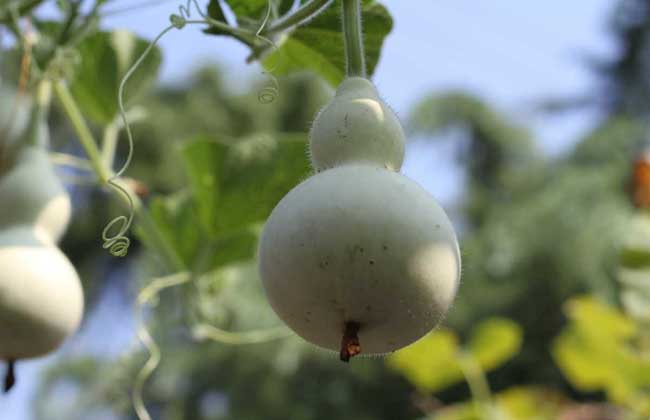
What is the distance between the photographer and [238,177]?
2.52 ft

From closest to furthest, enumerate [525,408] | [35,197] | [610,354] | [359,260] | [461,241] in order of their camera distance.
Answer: [359,260] → [35,197] → [610,354] → [525,408] → [461,241]

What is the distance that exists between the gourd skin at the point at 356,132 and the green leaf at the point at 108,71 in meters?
0.35

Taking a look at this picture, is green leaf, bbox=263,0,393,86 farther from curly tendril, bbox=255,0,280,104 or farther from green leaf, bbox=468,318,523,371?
green leaf, bbox=468,318,523,371

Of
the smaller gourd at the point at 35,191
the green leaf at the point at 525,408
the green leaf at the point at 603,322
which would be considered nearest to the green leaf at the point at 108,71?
the smaller gourd at the point at 35,191

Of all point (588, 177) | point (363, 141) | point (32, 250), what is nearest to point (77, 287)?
point (32, 250)

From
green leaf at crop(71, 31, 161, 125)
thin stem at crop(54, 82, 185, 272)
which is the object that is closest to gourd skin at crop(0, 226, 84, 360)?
thin stem at crop(54, 82, 185, 272)

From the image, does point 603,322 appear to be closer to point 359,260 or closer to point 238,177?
point 238,177

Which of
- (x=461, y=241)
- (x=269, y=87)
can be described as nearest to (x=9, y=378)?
(x=269, y=87)

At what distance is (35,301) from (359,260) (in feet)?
0.73

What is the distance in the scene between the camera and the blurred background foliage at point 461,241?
29.7 inches

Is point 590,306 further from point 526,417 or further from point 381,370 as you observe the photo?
point 381,370

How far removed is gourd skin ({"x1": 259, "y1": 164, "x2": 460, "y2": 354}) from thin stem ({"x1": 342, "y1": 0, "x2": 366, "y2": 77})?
68 mm

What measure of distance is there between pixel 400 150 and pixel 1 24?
0.36 meters

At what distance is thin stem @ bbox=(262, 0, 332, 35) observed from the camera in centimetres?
40
